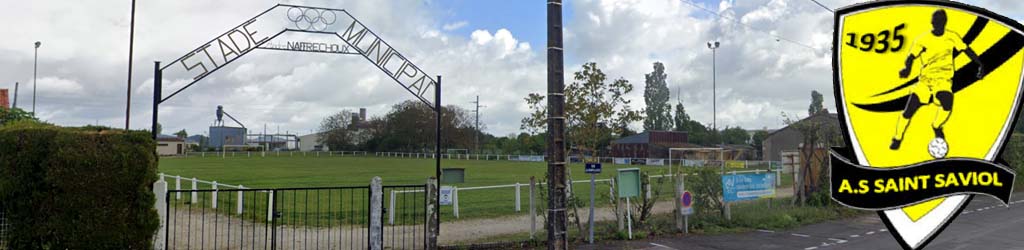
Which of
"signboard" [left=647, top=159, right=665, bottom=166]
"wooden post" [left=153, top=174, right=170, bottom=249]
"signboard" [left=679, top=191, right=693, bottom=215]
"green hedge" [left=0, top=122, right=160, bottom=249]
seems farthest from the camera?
"signboard" [left=647, top=159, right=665, bottom=166]

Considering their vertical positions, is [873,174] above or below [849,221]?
above

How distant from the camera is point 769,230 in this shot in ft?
39.0

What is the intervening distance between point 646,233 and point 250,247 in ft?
21.3

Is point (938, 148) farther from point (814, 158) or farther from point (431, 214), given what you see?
point (814, 158)

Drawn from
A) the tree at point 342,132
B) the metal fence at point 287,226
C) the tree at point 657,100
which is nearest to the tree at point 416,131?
the tree at point 342,132

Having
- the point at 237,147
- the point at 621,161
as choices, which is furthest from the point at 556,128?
the point at 237,147

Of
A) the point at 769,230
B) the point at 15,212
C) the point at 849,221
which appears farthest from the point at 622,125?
the point at 15,212

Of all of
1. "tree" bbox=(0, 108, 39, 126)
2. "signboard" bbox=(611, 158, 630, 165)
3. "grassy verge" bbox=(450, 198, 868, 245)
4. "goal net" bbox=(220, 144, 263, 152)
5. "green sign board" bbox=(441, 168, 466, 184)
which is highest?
"tree" bbox=(0, 108, 39, 126)

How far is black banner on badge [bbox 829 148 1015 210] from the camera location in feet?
6.63

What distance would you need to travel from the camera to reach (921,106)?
1983mm

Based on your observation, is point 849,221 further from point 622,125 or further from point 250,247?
point 250,247

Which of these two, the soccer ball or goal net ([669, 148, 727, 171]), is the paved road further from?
the soccer ball

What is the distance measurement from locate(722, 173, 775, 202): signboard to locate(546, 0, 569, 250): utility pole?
7.39 m

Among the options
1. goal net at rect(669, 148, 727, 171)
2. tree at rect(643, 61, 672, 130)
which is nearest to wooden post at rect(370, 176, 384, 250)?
goal net at rect(669, 148, 727, 171)
